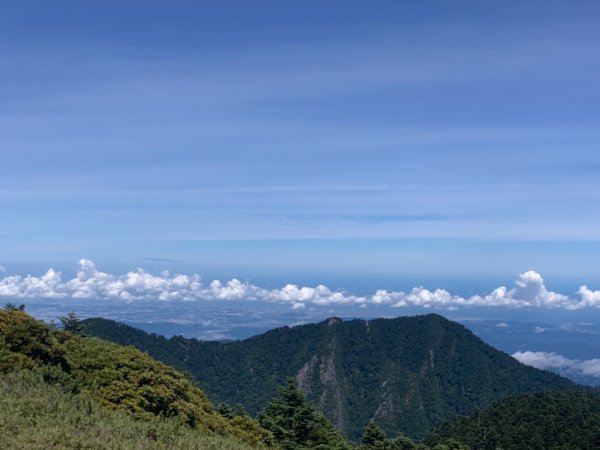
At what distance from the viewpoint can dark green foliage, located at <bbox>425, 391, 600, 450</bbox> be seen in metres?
74.6

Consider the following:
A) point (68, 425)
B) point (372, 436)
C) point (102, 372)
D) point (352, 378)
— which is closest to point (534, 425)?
point (372, 436)

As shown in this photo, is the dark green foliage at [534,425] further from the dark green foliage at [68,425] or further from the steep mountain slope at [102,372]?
the dark green foliage at [68,425]

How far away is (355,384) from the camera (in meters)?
185

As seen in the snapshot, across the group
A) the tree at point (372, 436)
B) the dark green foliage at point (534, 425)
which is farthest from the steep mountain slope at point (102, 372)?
the dark green foliage at point (534, 425)

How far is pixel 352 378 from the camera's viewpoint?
613ft

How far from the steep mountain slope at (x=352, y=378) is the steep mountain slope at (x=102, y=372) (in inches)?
5333

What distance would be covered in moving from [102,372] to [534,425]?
7285 cm

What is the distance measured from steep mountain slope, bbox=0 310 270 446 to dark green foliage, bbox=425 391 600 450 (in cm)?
5796

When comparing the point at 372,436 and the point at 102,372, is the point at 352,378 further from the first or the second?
the point at 102,372

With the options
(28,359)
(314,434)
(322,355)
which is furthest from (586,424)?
(322,355)

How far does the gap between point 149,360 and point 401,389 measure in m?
162

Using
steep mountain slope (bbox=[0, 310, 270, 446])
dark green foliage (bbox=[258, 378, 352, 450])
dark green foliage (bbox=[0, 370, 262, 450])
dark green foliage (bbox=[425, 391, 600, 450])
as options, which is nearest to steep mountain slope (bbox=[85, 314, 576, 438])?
dark green foliage (bbox=[425, 391, 600, 450])

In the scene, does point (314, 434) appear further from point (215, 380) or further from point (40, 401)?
point (215, 380)

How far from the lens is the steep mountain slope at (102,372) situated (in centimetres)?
2330
